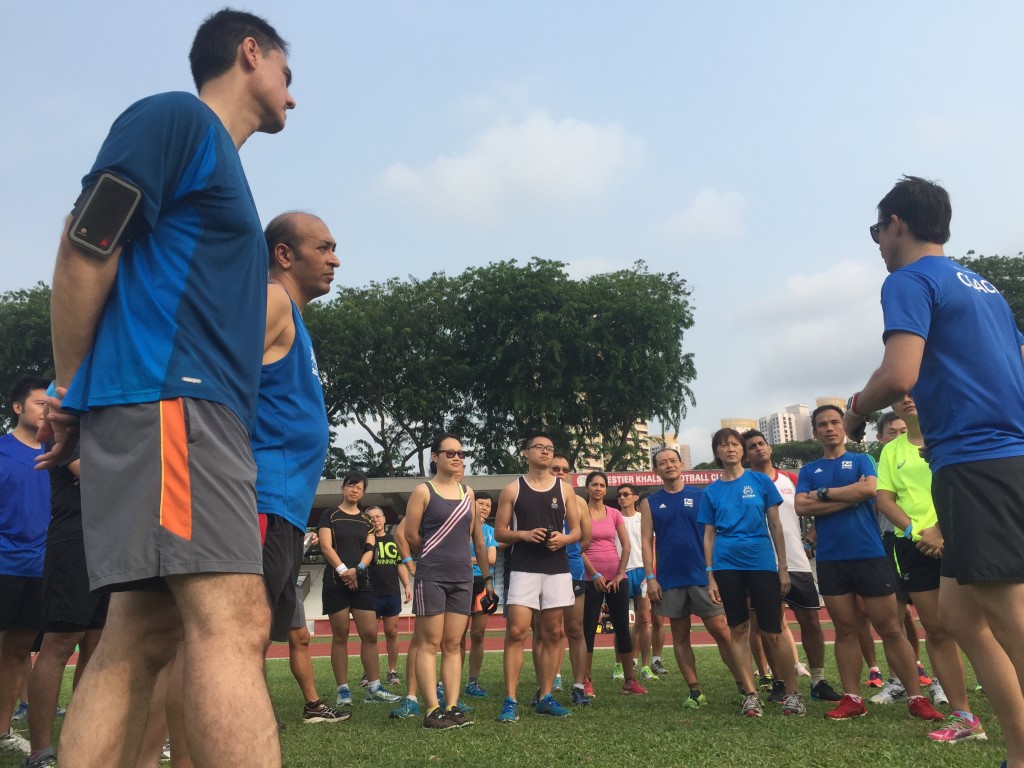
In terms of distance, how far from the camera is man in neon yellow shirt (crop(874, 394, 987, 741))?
5.71 metres

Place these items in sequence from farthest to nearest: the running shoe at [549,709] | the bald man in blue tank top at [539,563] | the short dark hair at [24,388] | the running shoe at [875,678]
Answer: the running shoe at [875,678], the bald man in blue tank top at [539,563], the running shoe at [549,709], the short dark hair at [24,388]

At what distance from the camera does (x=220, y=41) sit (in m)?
2.71

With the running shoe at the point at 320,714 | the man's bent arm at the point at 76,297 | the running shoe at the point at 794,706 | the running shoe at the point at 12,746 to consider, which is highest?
the man's bent arm at the point at 76,297

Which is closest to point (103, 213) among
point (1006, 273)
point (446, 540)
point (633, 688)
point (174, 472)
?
point (174, 472)

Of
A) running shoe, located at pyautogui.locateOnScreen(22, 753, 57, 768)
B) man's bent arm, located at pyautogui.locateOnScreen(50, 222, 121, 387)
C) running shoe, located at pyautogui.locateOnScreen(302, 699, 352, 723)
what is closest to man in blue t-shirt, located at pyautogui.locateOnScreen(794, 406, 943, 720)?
running shoe, located at pyautogui.locateOnScreen(302, 699, 352, 723)

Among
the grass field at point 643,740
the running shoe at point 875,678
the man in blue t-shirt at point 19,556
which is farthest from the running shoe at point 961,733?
the man in blue t-shirt at point 19,556

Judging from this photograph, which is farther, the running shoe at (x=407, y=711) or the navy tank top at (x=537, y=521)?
the navy tank top at (x=537, y=521)

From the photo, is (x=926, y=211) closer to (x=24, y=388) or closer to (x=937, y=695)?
(x=937, y=695)

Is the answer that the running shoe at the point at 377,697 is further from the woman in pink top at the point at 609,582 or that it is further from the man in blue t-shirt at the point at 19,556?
Result: the man in blue t-shirt at the point at 19,556

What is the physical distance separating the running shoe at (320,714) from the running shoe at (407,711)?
17.3 inches

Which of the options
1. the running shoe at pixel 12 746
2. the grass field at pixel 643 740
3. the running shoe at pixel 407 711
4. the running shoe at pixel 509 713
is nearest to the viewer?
the grass field at pixel 643 740

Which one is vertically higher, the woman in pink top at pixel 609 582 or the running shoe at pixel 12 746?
the woman in pink top at pixel 609 582

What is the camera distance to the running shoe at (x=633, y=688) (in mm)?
8875

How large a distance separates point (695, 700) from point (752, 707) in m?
0.82
